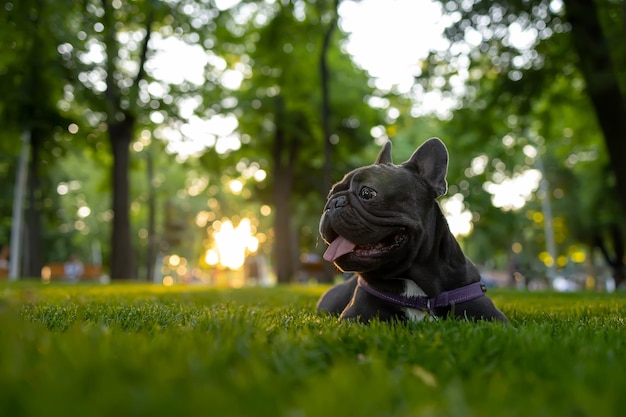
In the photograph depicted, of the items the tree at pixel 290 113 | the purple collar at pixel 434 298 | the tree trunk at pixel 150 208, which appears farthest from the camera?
the tree trunk at pixel 150 208

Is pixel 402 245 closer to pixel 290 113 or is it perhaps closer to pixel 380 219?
pixel 380 219

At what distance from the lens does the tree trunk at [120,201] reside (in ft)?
64.7

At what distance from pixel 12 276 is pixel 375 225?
2531 cm

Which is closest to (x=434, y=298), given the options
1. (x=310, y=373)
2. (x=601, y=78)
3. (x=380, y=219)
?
(x=380, y=219)

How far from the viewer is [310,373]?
2.24m

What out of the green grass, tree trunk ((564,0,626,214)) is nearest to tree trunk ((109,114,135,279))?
tree trunk ((564,0,626,214))

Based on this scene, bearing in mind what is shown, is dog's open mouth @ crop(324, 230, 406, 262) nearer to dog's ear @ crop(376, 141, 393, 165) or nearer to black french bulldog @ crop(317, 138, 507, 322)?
black french bulldog @ crop(317, 138, 507, 322)

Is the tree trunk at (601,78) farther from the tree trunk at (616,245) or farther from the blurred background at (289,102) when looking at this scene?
the tree trunk at (616,245)

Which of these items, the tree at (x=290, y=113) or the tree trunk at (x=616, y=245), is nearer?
the tree at (x=290, y=113)

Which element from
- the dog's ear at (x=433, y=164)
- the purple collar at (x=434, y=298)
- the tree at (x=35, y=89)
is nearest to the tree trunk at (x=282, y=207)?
the tree at (x=35, y=89)

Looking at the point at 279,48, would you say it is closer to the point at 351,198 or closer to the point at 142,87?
the point at 142,87

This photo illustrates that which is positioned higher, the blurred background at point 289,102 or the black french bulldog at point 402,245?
the blurred background at point 289,102

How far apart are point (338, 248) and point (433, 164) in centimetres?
102

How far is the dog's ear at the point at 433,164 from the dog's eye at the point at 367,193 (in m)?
0.55
